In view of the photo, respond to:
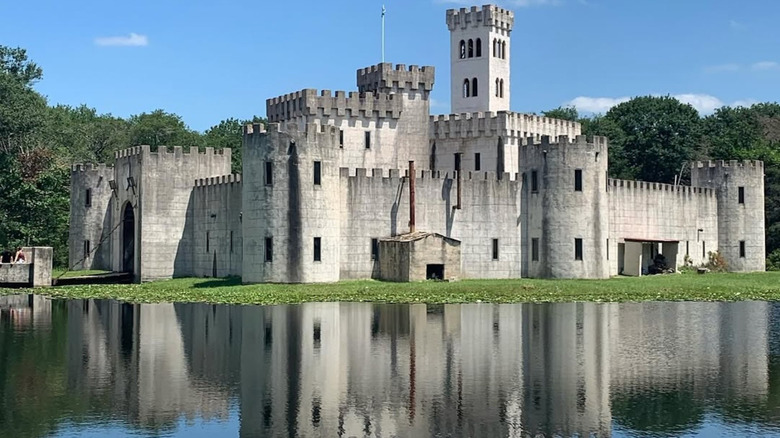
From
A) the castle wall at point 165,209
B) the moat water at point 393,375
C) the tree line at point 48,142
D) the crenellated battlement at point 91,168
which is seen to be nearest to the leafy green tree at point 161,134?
the tree line at point 48,142

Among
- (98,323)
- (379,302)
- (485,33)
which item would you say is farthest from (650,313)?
(485,33)

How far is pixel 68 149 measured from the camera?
10950 cm

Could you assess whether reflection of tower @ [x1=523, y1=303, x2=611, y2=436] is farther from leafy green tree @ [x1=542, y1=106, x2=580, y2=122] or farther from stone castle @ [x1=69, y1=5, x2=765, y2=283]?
leafy green tree @ [x1=542, y1=106, x2=580, y2=122]

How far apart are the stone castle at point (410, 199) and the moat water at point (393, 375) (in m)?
18.7

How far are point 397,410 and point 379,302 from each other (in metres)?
27.2

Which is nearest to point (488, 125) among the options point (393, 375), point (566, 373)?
point (566, 373)

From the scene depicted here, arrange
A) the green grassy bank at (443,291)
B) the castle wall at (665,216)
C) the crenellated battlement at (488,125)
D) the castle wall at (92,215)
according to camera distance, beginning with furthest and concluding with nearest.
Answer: the castle wall at (92,215), the crenellated battlement at (488,125), the castle wall at (665,216), the green grassy bank at (443,291)

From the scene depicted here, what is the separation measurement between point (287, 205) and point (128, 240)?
18.4 meters

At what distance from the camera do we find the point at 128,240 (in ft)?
243

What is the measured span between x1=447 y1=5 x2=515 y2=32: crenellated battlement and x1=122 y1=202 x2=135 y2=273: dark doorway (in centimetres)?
2737

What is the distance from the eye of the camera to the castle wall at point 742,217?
270 feet

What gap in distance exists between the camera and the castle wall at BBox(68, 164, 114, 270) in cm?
7769

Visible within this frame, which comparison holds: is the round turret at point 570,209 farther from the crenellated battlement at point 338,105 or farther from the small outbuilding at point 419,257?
the crenellated battlement at point 338,105

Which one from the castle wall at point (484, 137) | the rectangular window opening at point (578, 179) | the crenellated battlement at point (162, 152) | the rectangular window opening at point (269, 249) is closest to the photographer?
the rectangular window opening at point (269, 249)
